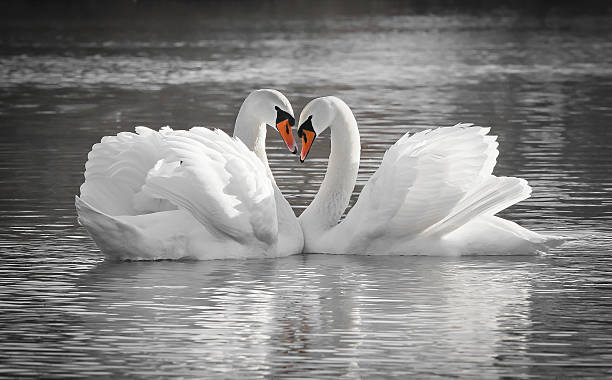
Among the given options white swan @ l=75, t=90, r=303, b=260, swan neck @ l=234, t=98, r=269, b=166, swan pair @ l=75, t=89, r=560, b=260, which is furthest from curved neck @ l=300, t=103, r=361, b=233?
swan neck @ l=234, t=98, r=269, b=166

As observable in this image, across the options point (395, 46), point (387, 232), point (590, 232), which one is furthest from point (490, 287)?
point (395, 46)

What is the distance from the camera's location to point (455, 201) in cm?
1280

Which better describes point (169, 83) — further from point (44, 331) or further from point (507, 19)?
point (507, 19)

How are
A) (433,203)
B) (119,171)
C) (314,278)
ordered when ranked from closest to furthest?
1. (314,278)
2. (433,203)
3. (119,171)

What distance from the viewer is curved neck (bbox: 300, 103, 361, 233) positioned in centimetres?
1371

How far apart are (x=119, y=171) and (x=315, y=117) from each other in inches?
71.0

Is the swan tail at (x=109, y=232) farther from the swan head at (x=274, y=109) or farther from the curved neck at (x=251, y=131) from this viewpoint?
the swan head at (x=274, y=109)

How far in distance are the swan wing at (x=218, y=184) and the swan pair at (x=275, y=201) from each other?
0.01m

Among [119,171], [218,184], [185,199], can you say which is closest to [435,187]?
[218,184]

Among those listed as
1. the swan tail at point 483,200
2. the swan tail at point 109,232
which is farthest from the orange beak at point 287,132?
the swan tail at point 109,232

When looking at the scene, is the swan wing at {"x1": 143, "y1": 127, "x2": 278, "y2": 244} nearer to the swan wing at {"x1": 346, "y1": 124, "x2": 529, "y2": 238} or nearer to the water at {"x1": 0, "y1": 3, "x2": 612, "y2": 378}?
the water at {"x1": 0, "y1": 3, "x2": 612, "y2": 378}

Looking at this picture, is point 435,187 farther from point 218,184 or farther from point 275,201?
point 218,184

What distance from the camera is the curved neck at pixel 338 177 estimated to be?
540 inches

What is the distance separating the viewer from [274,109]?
13.8 m
